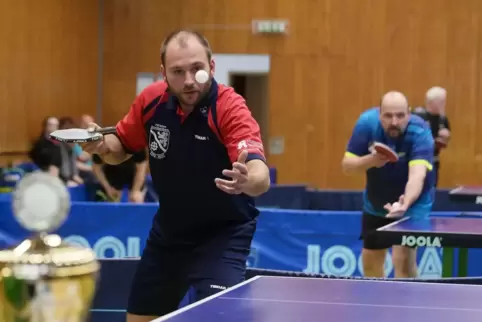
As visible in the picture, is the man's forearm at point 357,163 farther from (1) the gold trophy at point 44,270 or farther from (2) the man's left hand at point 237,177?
(1) the gold trophy at point 44,270

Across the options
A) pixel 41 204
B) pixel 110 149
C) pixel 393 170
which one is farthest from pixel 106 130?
pixel 393 170

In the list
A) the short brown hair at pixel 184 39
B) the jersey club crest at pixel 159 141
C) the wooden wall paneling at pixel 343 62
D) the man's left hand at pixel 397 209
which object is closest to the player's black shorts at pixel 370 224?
the man's left hand at pixel 397 209

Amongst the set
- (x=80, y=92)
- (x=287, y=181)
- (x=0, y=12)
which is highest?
(x=0, y=12)

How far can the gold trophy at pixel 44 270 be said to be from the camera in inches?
40.7

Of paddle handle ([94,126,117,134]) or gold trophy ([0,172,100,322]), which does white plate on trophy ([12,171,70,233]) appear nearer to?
gold trophy ([0,172,100,322])

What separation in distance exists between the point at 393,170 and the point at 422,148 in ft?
0.95

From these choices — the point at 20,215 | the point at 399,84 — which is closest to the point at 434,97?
the point at 399,84

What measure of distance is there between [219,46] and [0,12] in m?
3.44

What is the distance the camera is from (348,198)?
8.79m

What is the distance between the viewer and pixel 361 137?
16.9 ft

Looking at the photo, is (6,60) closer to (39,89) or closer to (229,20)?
(39,89)

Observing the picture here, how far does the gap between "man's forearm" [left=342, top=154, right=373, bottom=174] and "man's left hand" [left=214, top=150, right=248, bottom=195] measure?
2569mm

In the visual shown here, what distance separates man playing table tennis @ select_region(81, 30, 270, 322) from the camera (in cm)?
269

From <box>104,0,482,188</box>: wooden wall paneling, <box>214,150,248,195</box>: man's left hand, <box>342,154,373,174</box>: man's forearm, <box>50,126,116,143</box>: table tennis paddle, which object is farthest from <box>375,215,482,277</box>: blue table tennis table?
<box>104,0,482,188</box>: wooden wall paneling
